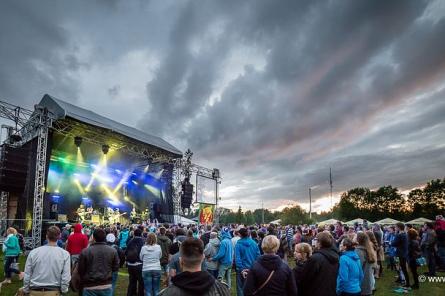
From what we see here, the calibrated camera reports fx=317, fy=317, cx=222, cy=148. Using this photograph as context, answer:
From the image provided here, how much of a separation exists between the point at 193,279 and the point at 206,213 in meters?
25.5

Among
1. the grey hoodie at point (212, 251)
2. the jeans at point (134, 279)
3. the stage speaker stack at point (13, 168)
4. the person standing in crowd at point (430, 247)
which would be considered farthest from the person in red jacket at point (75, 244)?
the person standing in crowd at point (430, 247)

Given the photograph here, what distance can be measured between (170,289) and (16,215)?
21.5 m

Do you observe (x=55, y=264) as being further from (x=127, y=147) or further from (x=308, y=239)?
(x=127, y=147)

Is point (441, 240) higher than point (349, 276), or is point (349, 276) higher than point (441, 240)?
point (349, 276)

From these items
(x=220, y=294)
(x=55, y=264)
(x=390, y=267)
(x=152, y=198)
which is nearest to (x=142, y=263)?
(x=55, y=264)

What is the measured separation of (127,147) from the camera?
2294 centimetres

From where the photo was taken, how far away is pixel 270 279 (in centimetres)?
337

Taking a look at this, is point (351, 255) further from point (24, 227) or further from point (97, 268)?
point (24, 227)

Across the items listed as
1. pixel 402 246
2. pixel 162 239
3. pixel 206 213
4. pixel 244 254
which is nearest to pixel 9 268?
pixel 162 239

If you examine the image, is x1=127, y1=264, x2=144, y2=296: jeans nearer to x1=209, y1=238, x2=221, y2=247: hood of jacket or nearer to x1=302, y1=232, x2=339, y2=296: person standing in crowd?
x1=209, y1=238, x2=221, y2=247: hood of jacket

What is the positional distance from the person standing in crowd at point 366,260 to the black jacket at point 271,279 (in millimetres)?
2357

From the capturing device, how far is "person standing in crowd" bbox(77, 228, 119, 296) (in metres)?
4.56

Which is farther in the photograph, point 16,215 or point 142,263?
point 16,215

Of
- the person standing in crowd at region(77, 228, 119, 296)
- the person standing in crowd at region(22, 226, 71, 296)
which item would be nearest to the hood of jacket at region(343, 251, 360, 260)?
the person standing in crowd at region(77, 228, 119, 296)
